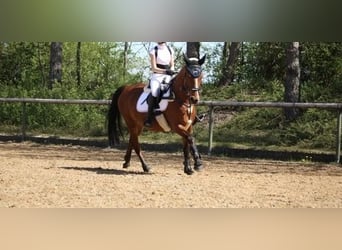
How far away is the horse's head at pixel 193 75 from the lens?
3.61 metres

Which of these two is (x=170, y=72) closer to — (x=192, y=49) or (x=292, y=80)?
(x=192, y=49)

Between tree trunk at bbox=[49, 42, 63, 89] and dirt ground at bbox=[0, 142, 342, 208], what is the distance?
2.15 feet

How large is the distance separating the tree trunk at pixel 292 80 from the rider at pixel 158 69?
2.79 feet

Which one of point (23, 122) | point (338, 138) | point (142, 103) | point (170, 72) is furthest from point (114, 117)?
point (338, 138)

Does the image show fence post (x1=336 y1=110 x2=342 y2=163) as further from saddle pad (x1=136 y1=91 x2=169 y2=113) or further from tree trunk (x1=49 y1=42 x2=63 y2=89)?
tree trunk (x1=49 y1=42 x2=63 y2=89)

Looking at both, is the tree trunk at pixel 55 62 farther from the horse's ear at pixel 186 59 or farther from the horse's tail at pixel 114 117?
the horse's ear at pixel 186 59

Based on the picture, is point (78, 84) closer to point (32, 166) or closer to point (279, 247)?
point (32, 166)

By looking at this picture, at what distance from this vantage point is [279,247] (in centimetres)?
282

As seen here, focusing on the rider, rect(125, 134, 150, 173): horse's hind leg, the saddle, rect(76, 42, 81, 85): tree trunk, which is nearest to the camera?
the rider

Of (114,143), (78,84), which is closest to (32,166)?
(114,143)

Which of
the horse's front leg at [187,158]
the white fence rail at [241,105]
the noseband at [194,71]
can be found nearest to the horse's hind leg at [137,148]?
the horse's front leg at [187,158]

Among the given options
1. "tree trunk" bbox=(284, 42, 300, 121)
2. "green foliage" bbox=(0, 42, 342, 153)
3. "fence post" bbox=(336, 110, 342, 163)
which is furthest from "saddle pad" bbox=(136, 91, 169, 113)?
"fence post" bbox=(336, 110, 342, 163)

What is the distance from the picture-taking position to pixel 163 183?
3.66 metres

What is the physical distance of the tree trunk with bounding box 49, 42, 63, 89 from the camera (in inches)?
159
